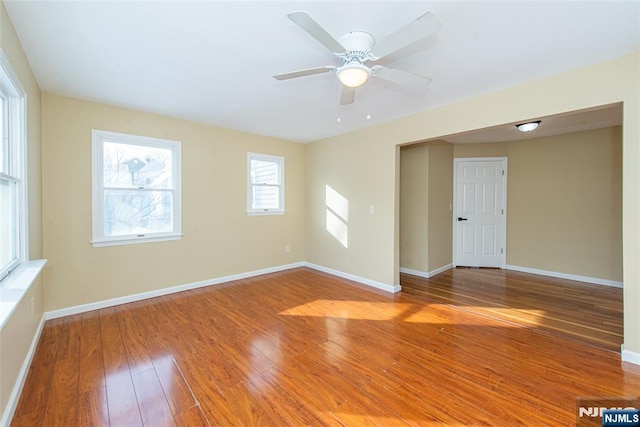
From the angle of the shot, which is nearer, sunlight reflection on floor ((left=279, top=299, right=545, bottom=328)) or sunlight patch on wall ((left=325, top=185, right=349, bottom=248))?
sunlight reflection on floor ((left=279, top=299, right=545, bottom=328))

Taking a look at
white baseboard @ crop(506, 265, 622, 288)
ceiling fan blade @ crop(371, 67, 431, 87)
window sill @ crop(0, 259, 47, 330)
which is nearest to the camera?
window sill @ crop(0, 259, 47, 330)

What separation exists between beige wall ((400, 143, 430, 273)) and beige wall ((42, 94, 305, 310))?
6.35 feet

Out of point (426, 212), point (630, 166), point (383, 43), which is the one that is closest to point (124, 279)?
point (383, 43)

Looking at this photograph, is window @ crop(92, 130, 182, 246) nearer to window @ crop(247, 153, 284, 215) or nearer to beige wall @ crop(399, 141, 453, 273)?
window @ crop(247, 153, 284, 215)

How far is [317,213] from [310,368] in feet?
10.8

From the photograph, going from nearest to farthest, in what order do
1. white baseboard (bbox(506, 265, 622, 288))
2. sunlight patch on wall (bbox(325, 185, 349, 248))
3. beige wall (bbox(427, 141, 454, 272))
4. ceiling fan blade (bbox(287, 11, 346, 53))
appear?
ceiling fan blade (bbox(287, 11, 346, 53)), white baseboard (bbox(506, 265, 622, 288)), sunlight patch on wall (bbox(325, 185, 349, 248)), beige wall (bbox(427, 141, 454, 272))

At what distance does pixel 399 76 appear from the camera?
2.04 metres

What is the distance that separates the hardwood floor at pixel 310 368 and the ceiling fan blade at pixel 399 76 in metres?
2.21

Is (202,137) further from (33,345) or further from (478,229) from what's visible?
(478,229)

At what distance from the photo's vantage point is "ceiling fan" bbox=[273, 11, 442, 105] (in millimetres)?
1485

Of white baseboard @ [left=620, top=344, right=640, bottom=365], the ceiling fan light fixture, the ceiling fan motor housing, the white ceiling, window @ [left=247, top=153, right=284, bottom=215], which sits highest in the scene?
the white ceiling

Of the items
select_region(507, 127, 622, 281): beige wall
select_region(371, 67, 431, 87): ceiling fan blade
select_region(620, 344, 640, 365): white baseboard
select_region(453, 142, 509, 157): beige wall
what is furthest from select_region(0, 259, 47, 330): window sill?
select_region(507, 127, 622, 281): beige wall

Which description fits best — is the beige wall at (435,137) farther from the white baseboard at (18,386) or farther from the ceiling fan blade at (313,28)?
the white baseboard at (18,386)

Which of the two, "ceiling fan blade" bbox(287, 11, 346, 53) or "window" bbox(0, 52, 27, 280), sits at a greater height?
"ceiling fan blade" bbox(287, 11, 346, 53)
